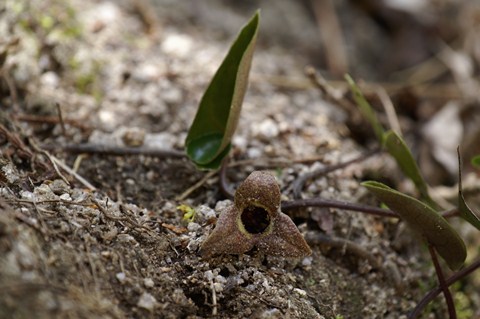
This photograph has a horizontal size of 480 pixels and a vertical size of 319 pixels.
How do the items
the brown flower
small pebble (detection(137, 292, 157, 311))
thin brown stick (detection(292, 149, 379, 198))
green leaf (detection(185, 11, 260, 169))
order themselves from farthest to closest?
thin brown stick (detection(292, 149, 379, 198)) < green leaf (detection(185, 11, 260, 169)) < the brown flower < small pebble (detection(137, 292, 157, 311))

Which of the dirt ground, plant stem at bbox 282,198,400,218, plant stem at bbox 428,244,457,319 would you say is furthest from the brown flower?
plant stem at bbox 428,244,457,319

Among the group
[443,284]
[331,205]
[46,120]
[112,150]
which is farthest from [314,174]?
[46,120]

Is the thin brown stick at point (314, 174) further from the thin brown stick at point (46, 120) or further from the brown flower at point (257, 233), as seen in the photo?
the thin brown stick at point (46, 120)

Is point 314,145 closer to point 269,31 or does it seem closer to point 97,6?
point 269,31

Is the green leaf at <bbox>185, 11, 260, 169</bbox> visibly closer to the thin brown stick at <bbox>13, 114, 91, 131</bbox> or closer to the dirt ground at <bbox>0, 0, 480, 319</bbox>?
the dirt ground at <bbox>0, 0, 480, 319</bbox>

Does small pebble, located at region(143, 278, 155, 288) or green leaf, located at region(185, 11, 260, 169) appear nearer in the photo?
small pebble, located at region(143, 278, 155, 288)

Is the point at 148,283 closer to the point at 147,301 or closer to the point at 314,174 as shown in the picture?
the point at 147,301

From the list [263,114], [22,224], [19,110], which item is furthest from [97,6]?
[22,224]
